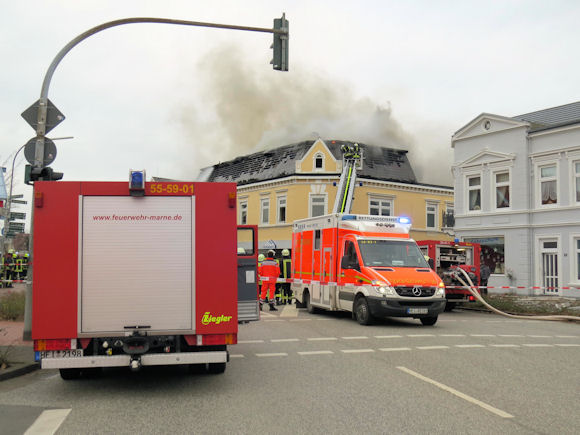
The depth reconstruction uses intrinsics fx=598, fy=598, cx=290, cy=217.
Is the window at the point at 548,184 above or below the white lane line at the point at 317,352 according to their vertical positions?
above

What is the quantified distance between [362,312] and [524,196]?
16363 mm

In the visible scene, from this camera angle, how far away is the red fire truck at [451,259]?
21234mm

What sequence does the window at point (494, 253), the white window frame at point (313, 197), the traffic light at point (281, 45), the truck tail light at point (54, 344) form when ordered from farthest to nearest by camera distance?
the white window frame at point (313, 197) → the window at point (494, 253) → the traffic light at point (281, 45) → the truck tail light at point (54, 344)

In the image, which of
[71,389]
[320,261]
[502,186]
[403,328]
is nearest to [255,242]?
[71,389]

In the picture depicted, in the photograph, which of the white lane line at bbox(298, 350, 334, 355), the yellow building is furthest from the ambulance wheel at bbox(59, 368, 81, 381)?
the yellow building

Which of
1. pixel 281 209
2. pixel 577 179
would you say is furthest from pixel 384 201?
pixel 577 179

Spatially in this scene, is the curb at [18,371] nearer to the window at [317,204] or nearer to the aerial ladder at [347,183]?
the aerial ladder at [347,183]

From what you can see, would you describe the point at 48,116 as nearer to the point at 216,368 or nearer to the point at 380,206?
the point at 216,368

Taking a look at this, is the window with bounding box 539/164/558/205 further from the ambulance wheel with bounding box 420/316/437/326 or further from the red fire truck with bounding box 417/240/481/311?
the ambulance wheel with bounding box 420/316/437/326

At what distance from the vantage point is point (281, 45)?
12508mm

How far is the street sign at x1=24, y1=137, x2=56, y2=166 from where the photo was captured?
10.6m

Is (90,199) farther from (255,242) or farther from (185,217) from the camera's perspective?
(255,242)

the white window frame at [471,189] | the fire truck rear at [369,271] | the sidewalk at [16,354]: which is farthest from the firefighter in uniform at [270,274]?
the white window frame at [471,189]

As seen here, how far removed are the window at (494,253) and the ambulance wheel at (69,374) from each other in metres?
24.9
